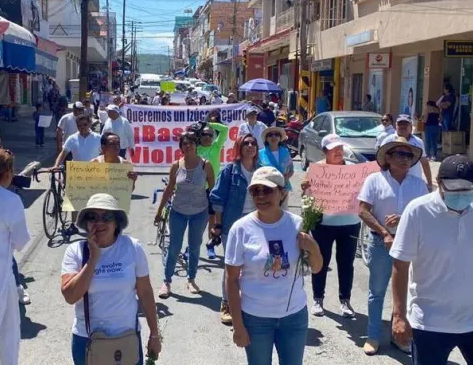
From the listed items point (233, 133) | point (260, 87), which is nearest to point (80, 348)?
point (233, 133)

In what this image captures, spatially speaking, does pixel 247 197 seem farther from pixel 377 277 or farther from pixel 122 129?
pixel 122 129

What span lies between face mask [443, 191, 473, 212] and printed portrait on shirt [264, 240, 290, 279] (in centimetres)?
92

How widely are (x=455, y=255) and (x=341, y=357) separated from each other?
2328mm

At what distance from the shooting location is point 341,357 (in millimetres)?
6234

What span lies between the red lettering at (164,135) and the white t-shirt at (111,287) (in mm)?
8803

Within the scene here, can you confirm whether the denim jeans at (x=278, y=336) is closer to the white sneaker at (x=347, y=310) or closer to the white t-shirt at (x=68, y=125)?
the white sneaker at (x=347, y=310)

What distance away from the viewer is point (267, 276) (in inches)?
172

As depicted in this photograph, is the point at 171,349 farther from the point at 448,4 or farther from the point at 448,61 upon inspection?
the point at 448,61

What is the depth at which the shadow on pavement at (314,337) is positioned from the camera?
21.5 ft

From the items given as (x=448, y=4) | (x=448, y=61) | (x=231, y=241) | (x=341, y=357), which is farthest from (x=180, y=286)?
(x=448, y=61)

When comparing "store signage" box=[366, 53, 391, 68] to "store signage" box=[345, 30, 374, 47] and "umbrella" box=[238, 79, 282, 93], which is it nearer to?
"store signage" box=[345, 30, 374, 47]

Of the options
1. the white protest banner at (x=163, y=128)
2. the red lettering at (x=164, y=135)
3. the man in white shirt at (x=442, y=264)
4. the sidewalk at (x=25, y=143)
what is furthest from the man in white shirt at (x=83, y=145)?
the sidewalk at (x=25, y=143)

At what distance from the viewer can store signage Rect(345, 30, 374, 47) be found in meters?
25.4

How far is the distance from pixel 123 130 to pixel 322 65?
24.7m
